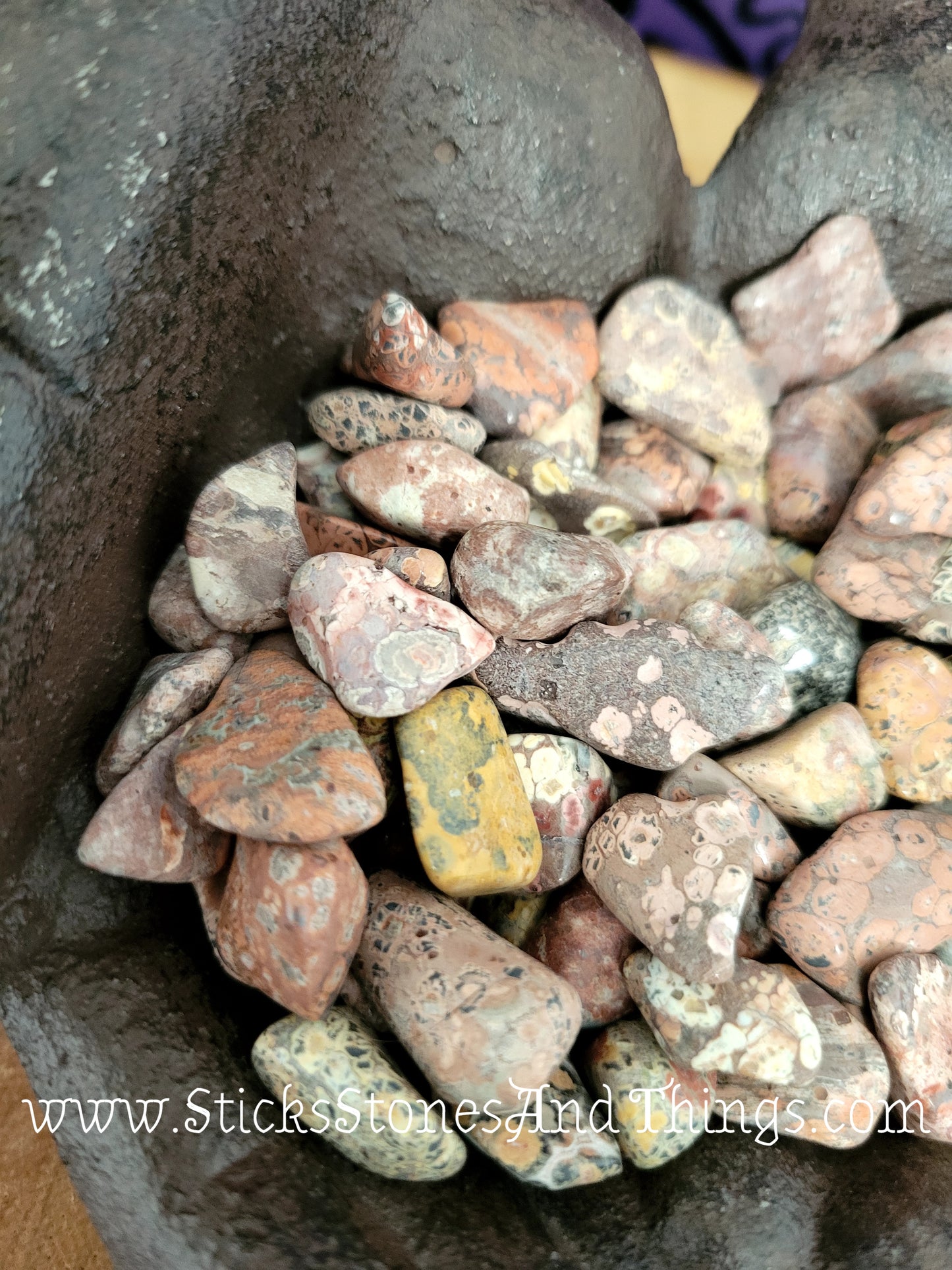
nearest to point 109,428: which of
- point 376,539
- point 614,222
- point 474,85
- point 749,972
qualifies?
point 376,539

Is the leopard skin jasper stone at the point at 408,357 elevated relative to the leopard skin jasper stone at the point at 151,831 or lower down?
elevated

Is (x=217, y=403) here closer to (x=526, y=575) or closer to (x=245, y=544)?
(x=245, y=544)

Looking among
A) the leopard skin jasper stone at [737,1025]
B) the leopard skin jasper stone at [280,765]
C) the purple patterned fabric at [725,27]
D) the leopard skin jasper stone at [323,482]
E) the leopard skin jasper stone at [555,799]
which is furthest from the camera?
the purple patterned fabric at [725,27]

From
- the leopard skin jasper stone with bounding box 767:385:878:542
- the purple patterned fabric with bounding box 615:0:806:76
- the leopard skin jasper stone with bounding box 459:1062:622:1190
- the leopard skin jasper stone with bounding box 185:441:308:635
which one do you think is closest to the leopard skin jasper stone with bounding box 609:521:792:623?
the leopard skin jasper stone with bounding box 767:385:878:542

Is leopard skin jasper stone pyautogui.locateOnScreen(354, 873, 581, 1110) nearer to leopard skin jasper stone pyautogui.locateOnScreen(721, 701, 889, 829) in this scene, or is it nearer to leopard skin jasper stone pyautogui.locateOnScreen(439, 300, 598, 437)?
leopard skin jasper stone pyautogui.locateOnScreen(721, 701, 889, 829)

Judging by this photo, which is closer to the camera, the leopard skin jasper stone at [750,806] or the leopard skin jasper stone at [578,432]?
the leopard skin jasper stone at [750,806]

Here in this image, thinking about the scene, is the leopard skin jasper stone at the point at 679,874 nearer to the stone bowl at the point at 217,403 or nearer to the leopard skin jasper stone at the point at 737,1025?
the leopard skin jasper stone at the point at 737,1025

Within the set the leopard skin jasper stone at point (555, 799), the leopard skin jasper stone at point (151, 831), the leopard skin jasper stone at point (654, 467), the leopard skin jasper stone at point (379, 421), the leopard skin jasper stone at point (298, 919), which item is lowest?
the leopard skin jasper stone at point (555, 799)

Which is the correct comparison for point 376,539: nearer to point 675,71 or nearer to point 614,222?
point 614,222

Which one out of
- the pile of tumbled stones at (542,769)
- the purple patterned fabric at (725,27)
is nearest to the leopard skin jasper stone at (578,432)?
the pile of tumbled stones at (542,769)
